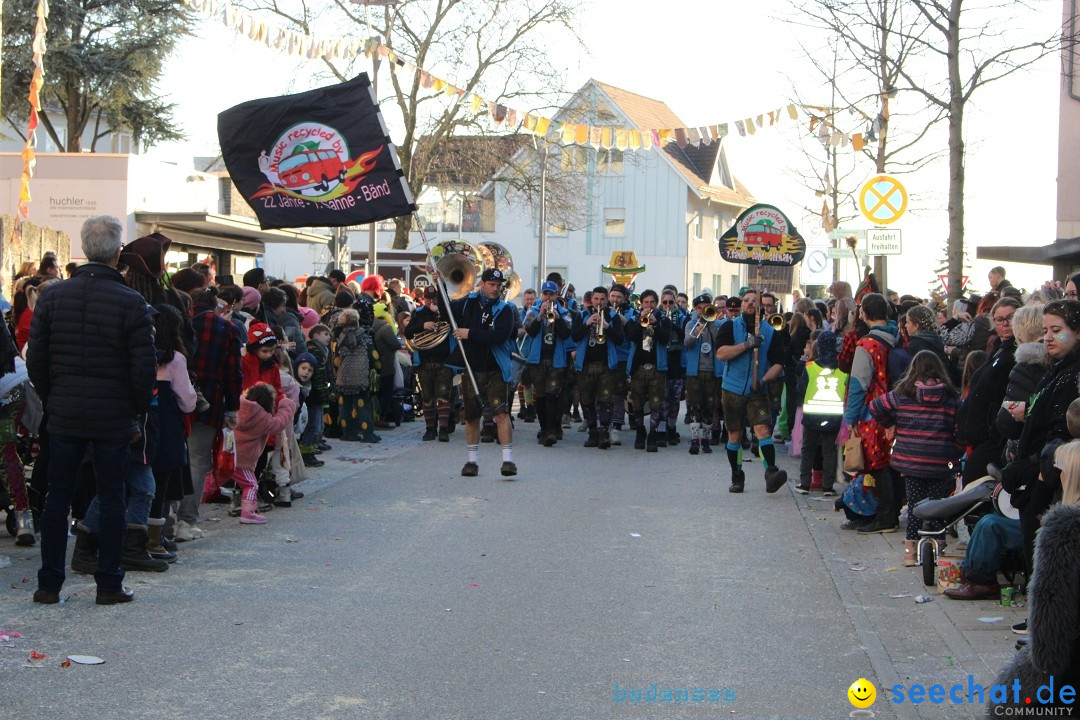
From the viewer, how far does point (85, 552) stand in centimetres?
788

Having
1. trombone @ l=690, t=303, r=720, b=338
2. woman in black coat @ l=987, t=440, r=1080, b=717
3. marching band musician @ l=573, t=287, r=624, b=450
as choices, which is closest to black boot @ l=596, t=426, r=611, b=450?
marching band musician @ l=573, t=287, r=624, b=450

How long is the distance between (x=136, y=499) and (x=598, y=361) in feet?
31.2

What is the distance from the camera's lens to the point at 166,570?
319 inches

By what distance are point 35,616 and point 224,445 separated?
315 cm

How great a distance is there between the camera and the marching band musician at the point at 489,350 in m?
13.3

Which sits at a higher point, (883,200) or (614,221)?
(614,221)

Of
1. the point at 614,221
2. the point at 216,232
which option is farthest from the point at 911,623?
the point at 614,221

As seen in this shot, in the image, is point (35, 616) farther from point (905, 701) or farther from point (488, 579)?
point (905, 701)

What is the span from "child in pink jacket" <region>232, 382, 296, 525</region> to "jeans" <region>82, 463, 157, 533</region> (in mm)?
1950

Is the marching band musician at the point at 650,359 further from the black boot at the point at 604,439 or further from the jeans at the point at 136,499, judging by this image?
the jeans at the point at 136,499

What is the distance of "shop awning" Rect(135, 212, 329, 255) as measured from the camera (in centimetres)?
2748

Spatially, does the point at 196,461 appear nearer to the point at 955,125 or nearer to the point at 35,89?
the point at 35,89

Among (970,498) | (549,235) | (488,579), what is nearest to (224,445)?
(488,579)

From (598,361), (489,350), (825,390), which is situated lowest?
(825,390)
